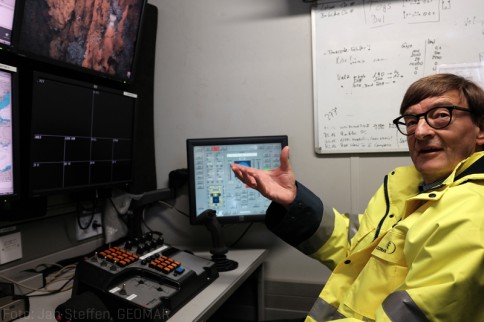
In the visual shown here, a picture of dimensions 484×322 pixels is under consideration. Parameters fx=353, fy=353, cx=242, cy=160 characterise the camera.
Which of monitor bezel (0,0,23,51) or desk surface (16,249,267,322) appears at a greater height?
monitor bezel (0,0,23,51)

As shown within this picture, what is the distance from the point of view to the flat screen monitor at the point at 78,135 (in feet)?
4.08

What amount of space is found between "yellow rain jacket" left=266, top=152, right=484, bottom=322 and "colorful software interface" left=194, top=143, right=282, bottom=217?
17.3 inches

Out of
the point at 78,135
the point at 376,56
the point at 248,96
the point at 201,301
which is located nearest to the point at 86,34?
the point at 78,135

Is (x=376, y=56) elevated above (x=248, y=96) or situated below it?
above

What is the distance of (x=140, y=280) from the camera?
1093 mm

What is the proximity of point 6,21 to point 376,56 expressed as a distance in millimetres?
1482

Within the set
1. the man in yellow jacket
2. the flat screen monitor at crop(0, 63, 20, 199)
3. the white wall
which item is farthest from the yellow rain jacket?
the flat screen monitor at crop(0, 63, 20, 199)

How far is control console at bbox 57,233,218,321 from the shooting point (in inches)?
37.9

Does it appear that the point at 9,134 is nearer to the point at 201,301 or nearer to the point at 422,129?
the point at 201,301

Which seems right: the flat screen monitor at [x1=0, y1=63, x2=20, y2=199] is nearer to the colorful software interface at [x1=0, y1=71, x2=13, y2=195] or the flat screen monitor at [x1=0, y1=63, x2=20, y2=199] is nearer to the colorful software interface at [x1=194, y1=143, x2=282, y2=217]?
the colorful software interface at [x1=0, y1=71, x2=13, y2=195]

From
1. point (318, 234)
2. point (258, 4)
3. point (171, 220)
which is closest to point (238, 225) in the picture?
point (171, 220)

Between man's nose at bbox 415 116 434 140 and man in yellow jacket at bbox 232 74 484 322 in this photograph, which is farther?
man's nose at bbox 415 116 434 140

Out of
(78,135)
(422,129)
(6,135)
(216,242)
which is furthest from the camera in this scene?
(216,242)

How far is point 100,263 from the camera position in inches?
43.7
